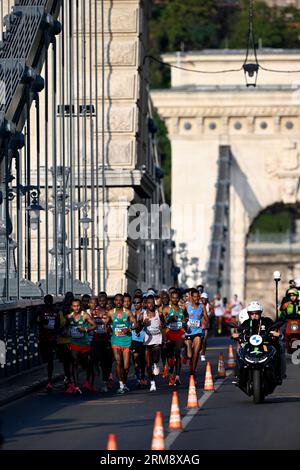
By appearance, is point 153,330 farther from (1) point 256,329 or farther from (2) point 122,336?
(1) point 256,329

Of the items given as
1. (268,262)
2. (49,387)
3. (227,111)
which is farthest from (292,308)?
(268,262)

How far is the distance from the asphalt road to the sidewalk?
0.19 metres

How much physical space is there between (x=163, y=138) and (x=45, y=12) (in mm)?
81438

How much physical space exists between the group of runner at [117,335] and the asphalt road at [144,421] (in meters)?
0.52

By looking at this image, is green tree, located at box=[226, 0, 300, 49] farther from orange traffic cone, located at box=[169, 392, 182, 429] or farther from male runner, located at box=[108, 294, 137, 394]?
orange traffic cone, located at box=[169, 392, 182, 429]

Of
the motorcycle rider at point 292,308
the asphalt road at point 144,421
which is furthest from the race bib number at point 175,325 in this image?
the motorcycle rider at point 292,308

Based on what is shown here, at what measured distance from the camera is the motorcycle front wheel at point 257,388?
25.8 metres

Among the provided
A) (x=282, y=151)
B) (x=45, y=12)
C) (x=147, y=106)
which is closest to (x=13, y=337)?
(x=45, y=12)

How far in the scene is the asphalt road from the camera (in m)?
20.0

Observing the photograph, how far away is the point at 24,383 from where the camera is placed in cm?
3083

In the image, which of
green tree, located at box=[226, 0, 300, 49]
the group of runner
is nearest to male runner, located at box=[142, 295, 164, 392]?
the group of runner

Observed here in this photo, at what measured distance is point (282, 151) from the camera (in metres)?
97.1

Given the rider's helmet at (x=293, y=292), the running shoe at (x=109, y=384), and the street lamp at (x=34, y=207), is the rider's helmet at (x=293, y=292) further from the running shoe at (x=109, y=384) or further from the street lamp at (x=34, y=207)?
the running shoe at (x=109, y=384)
